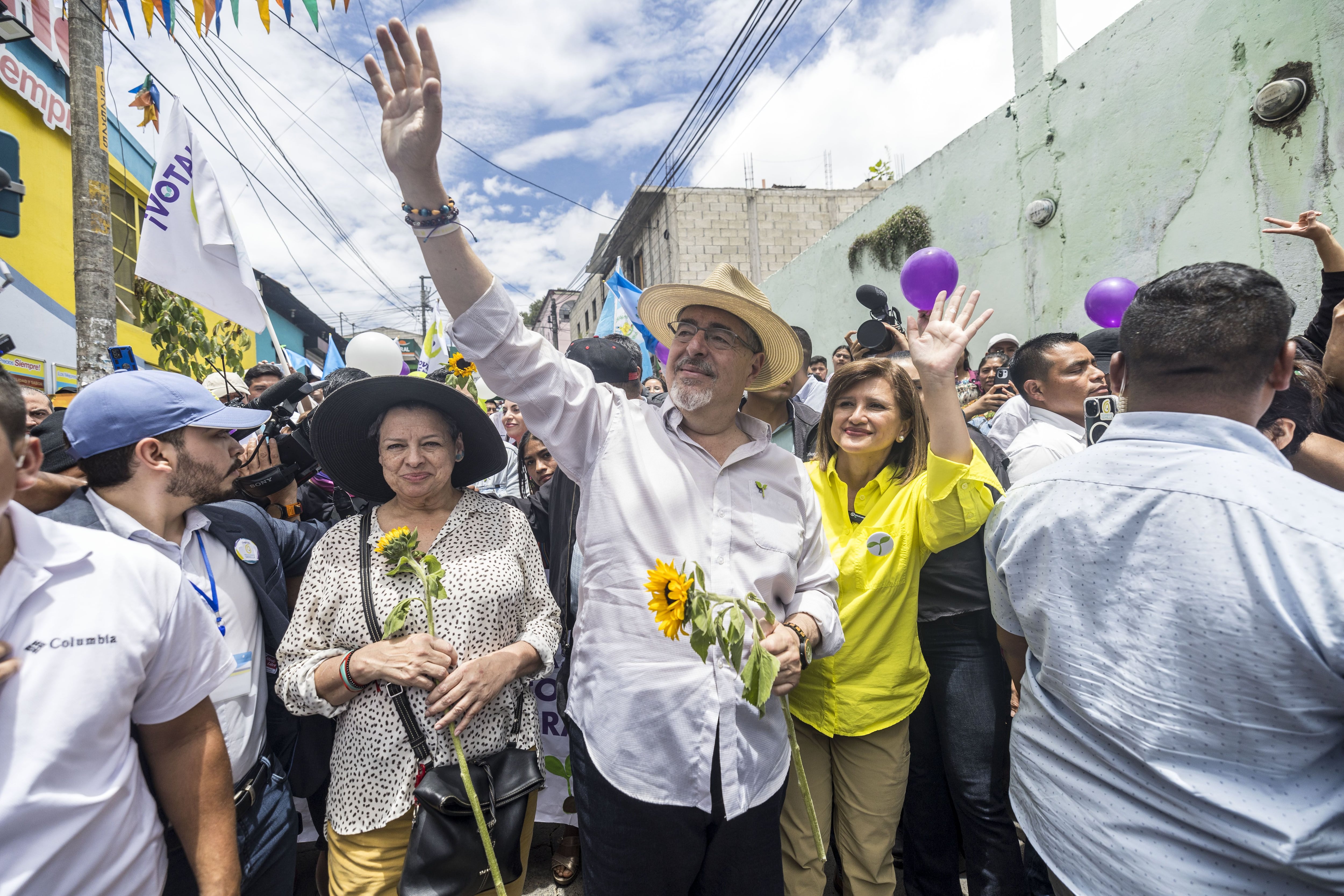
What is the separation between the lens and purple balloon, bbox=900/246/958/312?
13.8 feet

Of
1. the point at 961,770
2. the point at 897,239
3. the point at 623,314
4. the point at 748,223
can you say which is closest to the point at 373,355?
the point at 961,770

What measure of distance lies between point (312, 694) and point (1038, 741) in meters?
1.84

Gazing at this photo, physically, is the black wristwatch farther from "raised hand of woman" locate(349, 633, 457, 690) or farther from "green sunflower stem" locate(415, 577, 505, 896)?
"raised hand of woman" locate(349, 633, 457, 690)

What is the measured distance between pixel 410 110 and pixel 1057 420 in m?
2.83

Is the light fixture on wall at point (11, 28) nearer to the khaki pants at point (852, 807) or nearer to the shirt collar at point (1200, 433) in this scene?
the khaki pants at point (852, 807)

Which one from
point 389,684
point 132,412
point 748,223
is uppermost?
point 748,223

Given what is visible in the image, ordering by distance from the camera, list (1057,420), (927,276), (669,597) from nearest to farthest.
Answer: (669,597) → (1057,420) → (927,276)

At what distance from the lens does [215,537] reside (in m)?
1.96

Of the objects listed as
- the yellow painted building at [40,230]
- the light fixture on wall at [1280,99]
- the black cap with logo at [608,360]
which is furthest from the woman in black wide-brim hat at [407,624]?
the yellow painted building at [40,230]

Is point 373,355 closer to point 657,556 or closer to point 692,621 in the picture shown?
point 657,556

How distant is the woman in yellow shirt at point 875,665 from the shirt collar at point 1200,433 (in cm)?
62

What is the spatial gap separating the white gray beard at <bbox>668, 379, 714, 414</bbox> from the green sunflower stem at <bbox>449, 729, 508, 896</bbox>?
109cm

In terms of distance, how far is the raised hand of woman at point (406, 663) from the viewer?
68.8 inches

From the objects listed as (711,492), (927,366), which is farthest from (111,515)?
(927,366)
